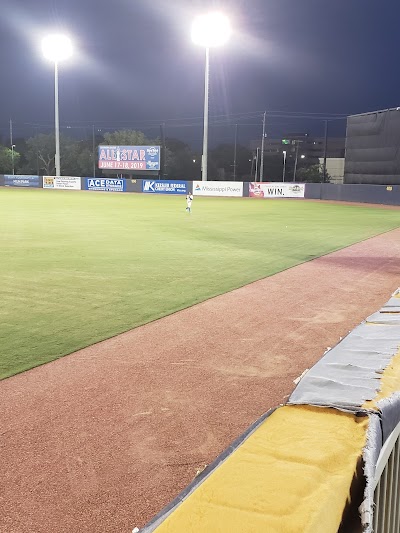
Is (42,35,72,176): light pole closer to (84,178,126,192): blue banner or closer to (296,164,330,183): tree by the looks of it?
(84,178,126,192): blue banner

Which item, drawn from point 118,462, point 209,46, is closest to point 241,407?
point 118,462

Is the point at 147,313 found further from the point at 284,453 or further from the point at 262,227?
the point at 262,227

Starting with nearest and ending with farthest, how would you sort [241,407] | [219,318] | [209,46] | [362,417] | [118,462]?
[362,417] → [118,462] → [241,407] → [219,318] → [209,46]

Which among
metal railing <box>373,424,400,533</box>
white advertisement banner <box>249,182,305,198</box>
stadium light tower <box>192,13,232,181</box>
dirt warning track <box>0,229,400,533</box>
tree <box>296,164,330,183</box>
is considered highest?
stadium light tower <box>192,13,232,181</box>

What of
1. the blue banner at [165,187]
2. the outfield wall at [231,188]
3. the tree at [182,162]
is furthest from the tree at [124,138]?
the blue banner at [165,187]

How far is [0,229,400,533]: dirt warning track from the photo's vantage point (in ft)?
11.2

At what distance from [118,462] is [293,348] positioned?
333 cm

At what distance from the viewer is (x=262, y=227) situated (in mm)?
21812

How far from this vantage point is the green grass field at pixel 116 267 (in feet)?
23.3

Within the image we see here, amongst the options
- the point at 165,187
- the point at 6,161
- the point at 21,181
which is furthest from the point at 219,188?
the point at 6,161

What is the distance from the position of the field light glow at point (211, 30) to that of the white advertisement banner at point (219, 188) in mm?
13388


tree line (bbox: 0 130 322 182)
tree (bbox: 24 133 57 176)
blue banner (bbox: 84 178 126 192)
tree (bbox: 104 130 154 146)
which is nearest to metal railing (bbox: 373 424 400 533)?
blue banner (bbox: 84 178 126 192)

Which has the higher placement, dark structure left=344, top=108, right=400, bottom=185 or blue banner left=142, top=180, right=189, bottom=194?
dark structure left=344, top=108, right=400, bottom=185

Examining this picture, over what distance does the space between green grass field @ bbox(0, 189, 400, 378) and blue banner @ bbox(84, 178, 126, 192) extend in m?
33.1
